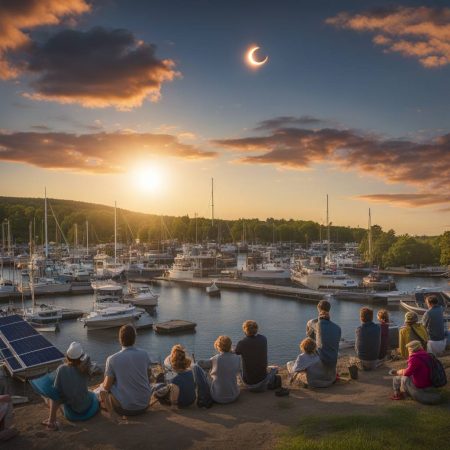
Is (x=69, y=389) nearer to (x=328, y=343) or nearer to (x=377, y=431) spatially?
(x=377, y=431)

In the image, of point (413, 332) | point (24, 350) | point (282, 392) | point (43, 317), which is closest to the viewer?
point (282, 392)

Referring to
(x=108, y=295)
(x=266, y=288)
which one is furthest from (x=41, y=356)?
(x=266, y=288)

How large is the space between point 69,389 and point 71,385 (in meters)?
0.08

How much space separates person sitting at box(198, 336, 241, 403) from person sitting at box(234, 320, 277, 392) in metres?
0.59

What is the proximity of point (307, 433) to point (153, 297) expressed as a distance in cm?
5216

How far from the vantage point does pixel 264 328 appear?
48.3 metres

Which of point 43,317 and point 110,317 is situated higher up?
point 110,317

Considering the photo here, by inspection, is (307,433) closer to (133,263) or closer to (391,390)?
(391,390)

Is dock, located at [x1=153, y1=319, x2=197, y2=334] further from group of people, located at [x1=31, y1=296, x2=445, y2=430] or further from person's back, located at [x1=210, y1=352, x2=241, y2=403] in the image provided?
person's back, located at [x1=210, y1=352, x2=241, y2=403]

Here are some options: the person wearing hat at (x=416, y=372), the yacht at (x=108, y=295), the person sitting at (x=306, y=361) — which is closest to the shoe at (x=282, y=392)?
the person sitting at (x=306, y=361)

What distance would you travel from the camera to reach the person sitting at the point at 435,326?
13758 mm

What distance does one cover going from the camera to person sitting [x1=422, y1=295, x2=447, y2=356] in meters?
13.8

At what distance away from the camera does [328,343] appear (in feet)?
37.4

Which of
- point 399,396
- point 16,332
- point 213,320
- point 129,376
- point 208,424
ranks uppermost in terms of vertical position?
point 129,376
